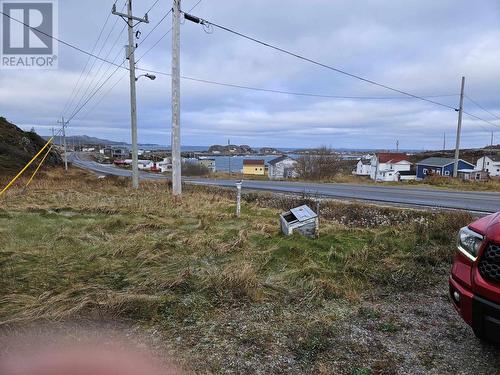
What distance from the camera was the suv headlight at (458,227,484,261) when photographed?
3.00 meters

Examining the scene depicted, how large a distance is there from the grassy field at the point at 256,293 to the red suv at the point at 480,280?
47cm

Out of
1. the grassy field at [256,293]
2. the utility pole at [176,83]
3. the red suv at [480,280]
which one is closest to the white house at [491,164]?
the utility pole at [176,83]

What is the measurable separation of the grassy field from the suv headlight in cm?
86

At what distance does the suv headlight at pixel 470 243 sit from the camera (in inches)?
118

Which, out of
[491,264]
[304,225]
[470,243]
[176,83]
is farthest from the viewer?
[176,83]

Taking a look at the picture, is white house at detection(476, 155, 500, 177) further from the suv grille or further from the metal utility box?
the suv grille

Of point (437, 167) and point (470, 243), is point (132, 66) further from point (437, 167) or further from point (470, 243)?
point (437, 167)

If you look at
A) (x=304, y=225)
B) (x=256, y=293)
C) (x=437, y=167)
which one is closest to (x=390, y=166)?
(x=437, y=167)

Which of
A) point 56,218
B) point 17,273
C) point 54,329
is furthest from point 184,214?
point 54,329

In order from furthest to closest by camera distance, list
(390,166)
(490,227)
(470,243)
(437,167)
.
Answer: (390,166) < (437,167) < (470,243) < (490,227)

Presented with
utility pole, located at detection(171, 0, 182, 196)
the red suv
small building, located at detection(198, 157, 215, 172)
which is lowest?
small building, located at detection(198, 157, 215, 172)

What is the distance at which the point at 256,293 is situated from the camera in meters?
4.38

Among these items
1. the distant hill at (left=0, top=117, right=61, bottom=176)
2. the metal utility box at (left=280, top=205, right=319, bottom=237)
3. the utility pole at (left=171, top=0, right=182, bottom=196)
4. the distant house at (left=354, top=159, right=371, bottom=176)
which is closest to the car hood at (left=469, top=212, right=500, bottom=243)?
the metal utility box at (left=280, top=205, right=319, bottom=237)

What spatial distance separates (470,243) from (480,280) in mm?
385
